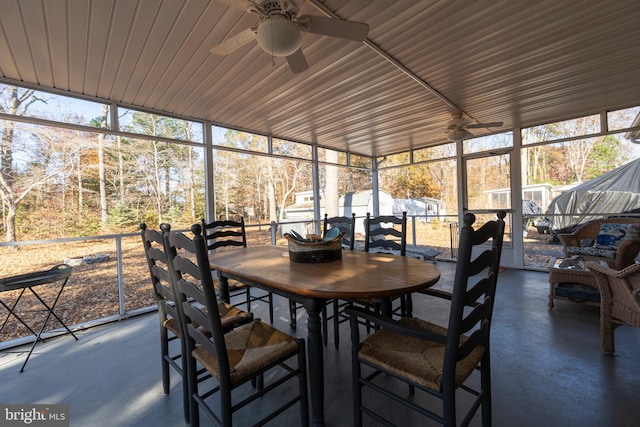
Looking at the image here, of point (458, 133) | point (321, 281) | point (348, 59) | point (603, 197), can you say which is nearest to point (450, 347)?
point (321, 281)

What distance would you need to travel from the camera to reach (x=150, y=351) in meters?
2.41

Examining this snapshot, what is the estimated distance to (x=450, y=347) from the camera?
41.5 inches

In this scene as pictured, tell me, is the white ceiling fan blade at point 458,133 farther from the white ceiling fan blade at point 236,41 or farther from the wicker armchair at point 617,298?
the white ceiling fan blade at point 236,41

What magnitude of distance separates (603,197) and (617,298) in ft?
12.2

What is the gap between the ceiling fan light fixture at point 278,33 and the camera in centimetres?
152

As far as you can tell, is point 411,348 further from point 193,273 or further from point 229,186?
point 229,186

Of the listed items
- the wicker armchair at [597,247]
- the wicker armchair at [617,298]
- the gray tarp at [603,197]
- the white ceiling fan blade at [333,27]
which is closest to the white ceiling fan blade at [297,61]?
the white ceiling fan blade at [333,27]

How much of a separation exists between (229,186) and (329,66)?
3855mm

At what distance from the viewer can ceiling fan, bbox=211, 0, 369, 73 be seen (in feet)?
4.92

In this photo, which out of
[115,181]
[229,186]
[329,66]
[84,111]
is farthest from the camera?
[229,186]

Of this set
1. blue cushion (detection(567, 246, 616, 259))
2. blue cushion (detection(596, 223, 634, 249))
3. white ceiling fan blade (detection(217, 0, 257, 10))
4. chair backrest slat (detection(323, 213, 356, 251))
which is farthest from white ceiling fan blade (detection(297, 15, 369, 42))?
blue cushion (detection(596, 223, 634, 249))

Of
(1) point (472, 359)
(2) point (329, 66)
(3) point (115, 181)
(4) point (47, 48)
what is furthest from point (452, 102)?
(3) point (115, 181)

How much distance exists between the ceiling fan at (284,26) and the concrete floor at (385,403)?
2.21 meters

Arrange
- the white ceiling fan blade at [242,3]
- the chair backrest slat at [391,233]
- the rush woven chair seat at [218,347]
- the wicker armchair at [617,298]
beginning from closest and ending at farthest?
the rush woven chair seat at [218,347] → the white ceiling fan blade at [242,3] → the wicker armchair at [617,298] → the chair backrest slat at [391,233]
